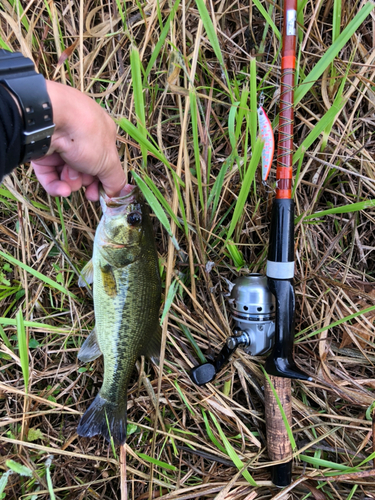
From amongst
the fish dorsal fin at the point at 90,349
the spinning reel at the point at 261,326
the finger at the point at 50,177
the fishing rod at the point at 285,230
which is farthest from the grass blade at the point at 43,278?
the fishing rod at the point at 285,230

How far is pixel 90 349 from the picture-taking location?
81.7 inches

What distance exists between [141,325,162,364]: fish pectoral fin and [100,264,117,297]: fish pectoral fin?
40cm

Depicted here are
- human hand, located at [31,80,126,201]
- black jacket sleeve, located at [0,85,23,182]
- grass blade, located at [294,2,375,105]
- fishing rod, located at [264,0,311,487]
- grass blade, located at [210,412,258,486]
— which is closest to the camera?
black jacket sleeve, located at [0,85,23,182]

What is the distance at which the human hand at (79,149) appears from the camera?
144 centimetres

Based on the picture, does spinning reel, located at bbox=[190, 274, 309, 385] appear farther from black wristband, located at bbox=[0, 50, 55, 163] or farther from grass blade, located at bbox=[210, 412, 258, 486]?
black wristband, located at bbox=[0, 50, 55, 163]

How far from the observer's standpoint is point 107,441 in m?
2.09

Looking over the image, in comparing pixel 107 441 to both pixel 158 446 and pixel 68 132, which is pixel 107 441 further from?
pixel 68 132

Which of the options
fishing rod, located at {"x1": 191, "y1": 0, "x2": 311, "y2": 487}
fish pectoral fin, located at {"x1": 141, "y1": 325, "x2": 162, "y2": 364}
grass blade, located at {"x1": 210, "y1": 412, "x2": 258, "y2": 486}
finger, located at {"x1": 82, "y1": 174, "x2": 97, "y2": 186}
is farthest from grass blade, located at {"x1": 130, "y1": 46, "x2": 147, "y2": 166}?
grass blade, located at {"x1": 210, "y1": 412, "x2": 258, "y2": 486}

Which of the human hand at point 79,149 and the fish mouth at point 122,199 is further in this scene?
the fish mouth at point 122,199

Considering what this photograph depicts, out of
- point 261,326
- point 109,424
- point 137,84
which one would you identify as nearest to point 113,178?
point 137,84

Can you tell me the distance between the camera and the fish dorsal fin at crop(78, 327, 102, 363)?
2.07m

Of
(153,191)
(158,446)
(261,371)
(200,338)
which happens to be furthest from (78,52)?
(158,446)

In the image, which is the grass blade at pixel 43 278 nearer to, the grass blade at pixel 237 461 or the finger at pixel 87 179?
the finger at pixel 87 179

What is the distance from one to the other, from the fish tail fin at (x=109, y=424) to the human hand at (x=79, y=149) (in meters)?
1.32
